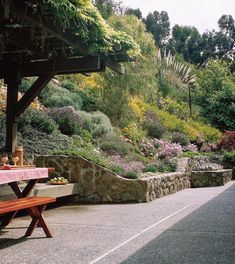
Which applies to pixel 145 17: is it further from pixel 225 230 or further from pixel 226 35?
pixel 225 230

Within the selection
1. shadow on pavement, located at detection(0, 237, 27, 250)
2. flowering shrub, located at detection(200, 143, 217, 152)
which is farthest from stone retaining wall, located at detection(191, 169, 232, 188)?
shadow on pavement, located at detection(0, 237, 27, 250)

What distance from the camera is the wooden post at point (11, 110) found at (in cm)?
877

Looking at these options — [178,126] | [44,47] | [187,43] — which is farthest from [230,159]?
[187,43]

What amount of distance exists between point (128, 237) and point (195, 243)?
86cm

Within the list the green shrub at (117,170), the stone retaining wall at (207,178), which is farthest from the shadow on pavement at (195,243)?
the stone retaining wall at (207,178)

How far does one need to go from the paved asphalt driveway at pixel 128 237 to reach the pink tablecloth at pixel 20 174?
2.52 ft

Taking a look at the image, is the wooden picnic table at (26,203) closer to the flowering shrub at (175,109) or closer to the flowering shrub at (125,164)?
the flowering shrub at (125,164)

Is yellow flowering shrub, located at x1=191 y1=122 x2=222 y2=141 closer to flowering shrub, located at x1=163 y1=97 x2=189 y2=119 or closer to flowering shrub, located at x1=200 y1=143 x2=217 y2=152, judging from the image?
flowering shrub, located at x1=163 y1=97 x2=189 y2=119

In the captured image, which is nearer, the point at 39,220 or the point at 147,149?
the point at 39,220

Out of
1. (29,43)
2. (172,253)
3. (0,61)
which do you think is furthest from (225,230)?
(0,61)

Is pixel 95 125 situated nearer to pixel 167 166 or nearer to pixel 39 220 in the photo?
pixel 167 166

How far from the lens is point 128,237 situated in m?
5.27

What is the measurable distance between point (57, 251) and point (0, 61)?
554cm

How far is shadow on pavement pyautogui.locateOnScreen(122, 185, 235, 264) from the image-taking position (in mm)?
4188
